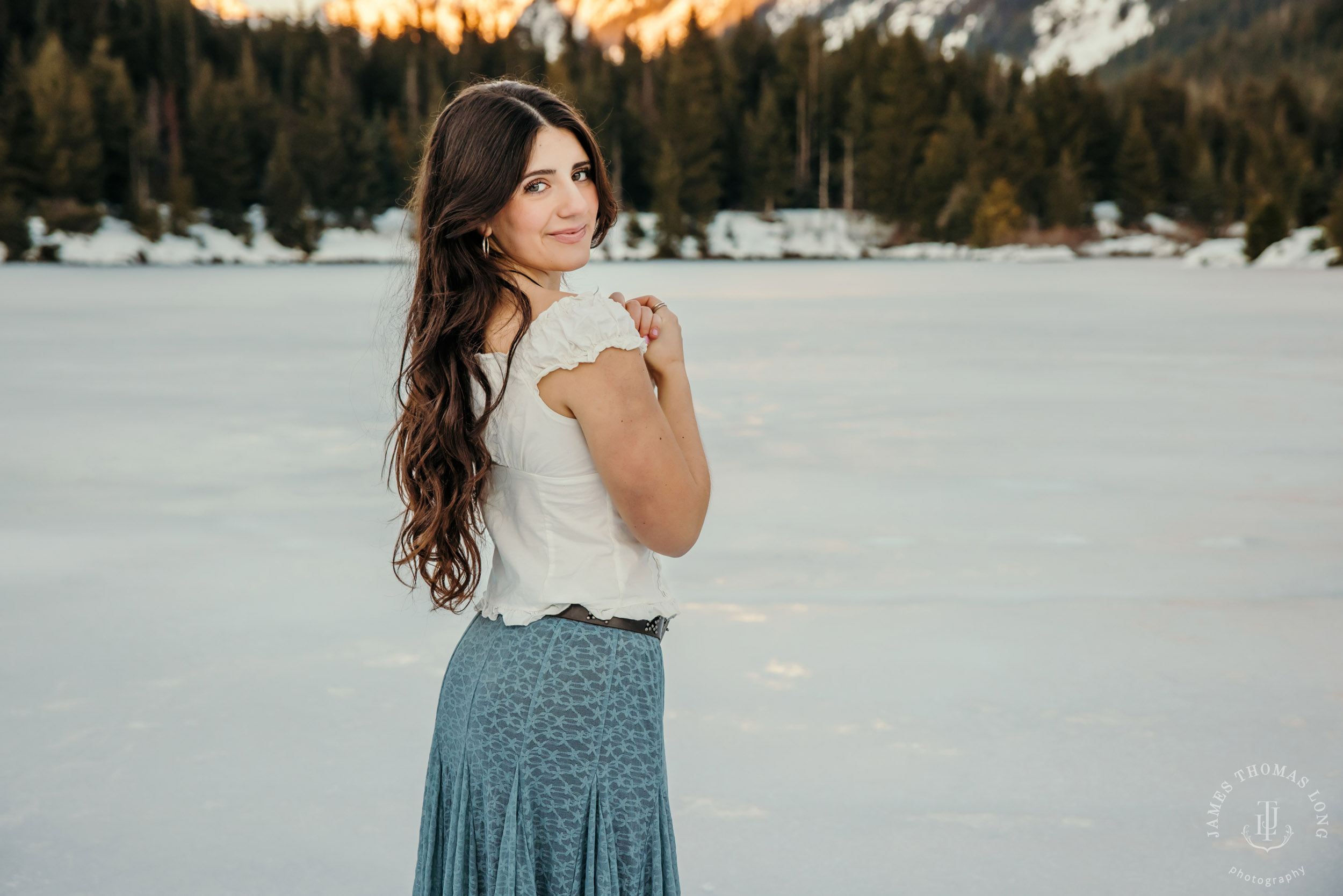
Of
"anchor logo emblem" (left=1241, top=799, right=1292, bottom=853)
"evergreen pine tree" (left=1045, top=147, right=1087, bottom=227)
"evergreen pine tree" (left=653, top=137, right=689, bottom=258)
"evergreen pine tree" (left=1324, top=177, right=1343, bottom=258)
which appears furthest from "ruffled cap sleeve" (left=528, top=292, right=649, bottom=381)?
"evergreen pine tree" (left=1045, top=147, right=1087, bottom=227)

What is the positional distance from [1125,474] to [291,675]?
186 inches

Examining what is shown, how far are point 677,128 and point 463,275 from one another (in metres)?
68.5

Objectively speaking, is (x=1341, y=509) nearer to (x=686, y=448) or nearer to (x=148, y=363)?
(x=686, y=448)

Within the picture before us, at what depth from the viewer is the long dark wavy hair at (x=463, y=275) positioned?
4.75 feet

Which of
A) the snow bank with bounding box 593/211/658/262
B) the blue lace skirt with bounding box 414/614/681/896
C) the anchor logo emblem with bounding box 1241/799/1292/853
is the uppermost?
the snow bank with bounding box 593/211/658/262

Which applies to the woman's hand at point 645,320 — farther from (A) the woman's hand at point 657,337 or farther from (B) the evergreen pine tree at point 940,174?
(B) the evergreen pine tree at point 940,174

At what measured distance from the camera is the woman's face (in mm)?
1498

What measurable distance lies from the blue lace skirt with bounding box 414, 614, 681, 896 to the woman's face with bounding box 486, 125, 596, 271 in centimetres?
47

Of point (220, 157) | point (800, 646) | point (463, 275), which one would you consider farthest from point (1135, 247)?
point (463, 275)

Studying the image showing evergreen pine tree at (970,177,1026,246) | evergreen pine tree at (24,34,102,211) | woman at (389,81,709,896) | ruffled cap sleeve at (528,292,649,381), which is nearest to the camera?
ruffled cap sleeve at (528,292,649,381)

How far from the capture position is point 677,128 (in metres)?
67.6

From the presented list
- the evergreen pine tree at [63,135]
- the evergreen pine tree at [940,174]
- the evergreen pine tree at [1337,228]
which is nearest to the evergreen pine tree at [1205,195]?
the evergreen pine tree at [940,174]

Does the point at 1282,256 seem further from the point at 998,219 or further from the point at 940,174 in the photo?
the point at 940,174

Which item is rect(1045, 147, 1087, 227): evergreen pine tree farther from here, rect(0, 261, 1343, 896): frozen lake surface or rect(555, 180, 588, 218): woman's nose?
rect(555, 180, 588, 218): woman's nose
